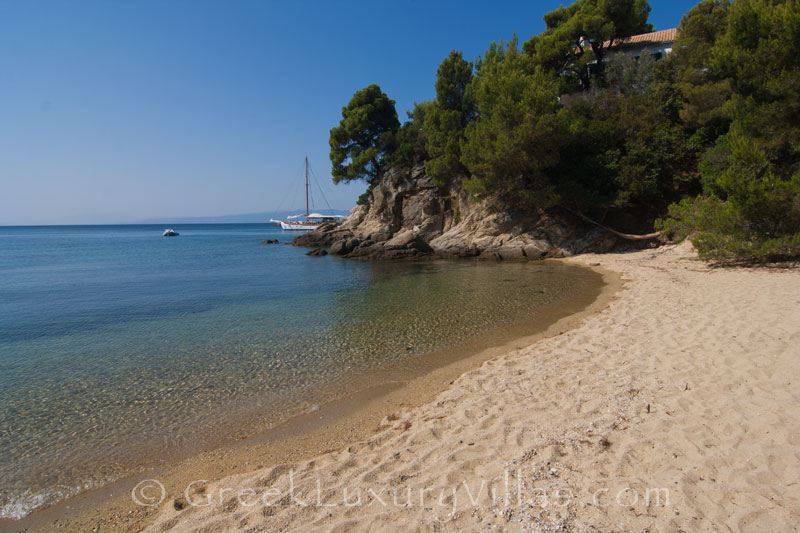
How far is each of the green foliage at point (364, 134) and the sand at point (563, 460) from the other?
38311 mm

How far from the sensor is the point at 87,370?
793cm

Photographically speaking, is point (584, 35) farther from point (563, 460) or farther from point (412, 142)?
point (563, 460)

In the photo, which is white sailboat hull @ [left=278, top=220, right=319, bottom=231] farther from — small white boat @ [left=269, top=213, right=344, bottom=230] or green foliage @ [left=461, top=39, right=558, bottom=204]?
green foliage @ [left=461, top=39, right=558, bottom=204]

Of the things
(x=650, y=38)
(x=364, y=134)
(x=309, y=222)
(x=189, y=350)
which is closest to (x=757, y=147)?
(x=189, y=350)

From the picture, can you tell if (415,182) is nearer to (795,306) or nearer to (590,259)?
(590,259)

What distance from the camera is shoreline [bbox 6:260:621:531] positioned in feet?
12.6

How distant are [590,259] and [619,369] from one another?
1859cm

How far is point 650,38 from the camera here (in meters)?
37.8

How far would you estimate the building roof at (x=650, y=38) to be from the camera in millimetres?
35875

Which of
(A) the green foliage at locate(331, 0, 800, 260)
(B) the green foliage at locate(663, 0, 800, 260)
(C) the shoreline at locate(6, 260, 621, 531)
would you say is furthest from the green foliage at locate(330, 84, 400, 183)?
(C) the shoreline at locate(6, 260, 621, 531)

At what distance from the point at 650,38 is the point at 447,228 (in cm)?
2757

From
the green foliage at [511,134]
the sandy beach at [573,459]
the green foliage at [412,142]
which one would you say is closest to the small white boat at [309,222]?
the green foliage at [412,142]

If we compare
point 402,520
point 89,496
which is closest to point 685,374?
point 402,520

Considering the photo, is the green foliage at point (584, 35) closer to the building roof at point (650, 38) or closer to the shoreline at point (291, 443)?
the building roof at point (650, 38)
